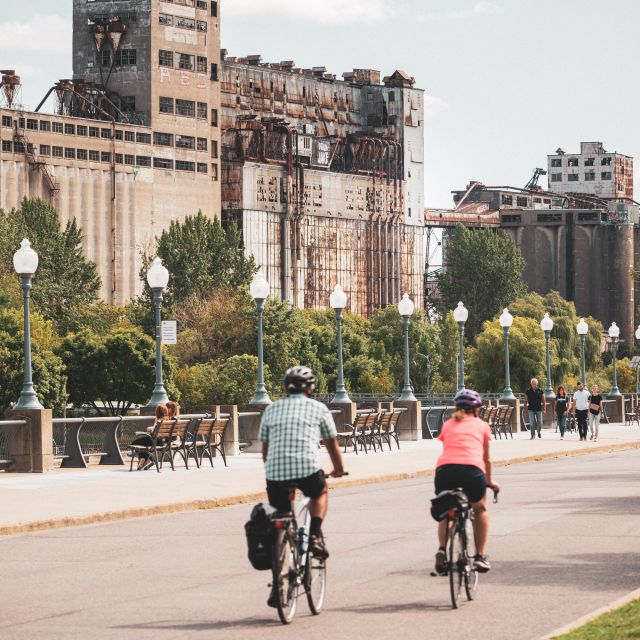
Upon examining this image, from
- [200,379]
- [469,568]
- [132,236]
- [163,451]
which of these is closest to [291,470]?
[469,568]

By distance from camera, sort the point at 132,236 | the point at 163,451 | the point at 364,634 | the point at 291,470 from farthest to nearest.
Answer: the point at 132,236, the point at 163,451, the point at 291,470, the point at 364,634

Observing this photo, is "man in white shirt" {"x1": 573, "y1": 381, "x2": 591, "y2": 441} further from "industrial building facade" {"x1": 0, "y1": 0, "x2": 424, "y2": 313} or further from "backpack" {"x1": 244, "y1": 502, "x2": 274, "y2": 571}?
"industrial building facade" {"x1": 0, "y1": 0, "x2": 424, "y2": 313}

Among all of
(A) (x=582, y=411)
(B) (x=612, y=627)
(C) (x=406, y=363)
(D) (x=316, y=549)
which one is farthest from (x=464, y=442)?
(C) (x=406, y=363)

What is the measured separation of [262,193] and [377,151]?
66.6 ft

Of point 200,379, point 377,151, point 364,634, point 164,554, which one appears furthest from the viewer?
point 377,151

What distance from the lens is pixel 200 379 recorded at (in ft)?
391

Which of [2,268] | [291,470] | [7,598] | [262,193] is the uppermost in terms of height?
[262,193]

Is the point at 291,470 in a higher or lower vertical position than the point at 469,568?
higher

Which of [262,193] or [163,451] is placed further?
[262,193]

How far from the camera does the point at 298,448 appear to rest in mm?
13062

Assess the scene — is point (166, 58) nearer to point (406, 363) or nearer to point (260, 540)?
point (406, 363)

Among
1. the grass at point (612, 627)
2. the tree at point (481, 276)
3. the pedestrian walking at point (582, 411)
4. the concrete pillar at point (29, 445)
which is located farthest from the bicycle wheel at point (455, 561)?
the tree at point (481, 276)

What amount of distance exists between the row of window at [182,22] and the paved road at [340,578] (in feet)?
459

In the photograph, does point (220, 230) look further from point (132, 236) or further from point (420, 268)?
point (420, 268)
